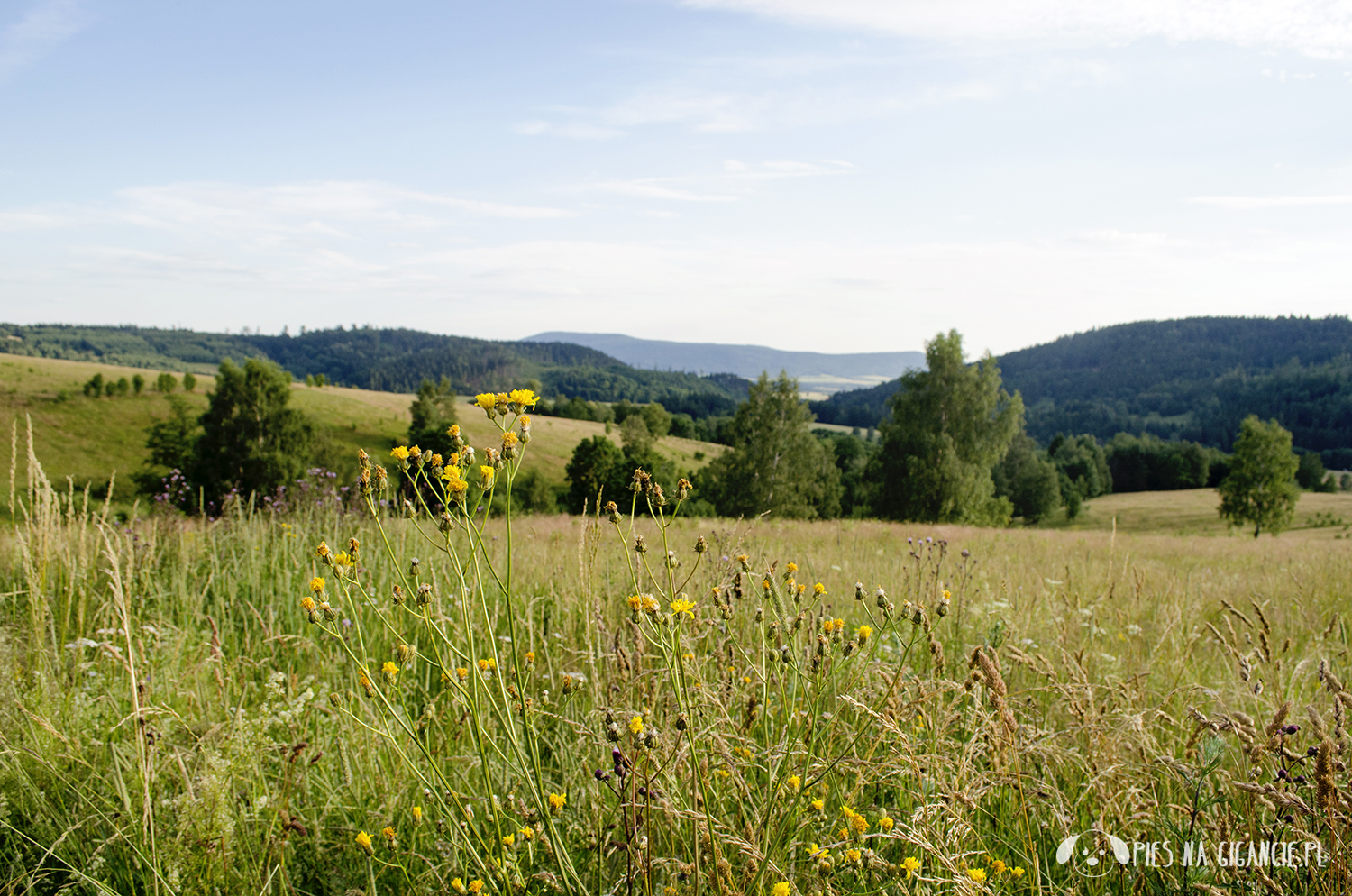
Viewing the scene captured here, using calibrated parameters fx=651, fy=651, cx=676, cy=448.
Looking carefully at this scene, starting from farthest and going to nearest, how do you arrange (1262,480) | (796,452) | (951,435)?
(1262,480)
(796,452)
(951,435)

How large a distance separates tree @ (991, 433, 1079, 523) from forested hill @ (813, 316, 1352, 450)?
3160 centimetres

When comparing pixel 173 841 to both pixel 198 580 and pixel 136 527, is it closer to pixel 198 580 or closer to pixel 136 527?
pixel 198 580

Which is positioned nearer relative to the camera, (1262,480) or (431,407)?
(1262,480)

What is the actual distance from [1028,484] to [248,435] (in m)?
55.9

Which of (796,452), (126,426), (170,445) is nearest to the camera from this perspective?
(796,452)

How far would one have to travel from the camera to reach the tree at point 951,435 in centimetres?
2845

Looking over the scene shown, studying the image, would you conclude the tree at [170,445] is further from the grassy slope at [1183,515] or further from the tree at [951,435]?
the grassy slope at [1183,515]

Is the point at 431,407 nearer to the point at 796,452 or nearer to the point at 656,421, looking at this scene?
the point at 656,421

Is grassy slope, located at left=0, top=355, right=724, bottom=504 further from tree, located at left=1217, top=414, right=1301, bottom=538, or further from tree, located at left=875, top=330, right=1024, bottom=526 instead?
tree, located at left=1217, top=414, right=1301, bottom=538

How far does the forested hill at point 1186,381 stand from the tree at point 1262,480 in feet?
170

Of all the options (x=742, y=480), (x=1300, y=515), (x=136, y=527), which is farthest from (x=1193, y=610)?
(x=1300, y=515)

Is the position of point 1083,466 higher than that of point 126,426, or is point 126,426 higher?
point 1083,466

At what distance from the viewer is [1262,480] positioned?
116ft

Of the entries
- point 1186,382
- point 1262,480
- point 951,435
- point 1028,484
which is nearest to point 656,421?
point 951,435
